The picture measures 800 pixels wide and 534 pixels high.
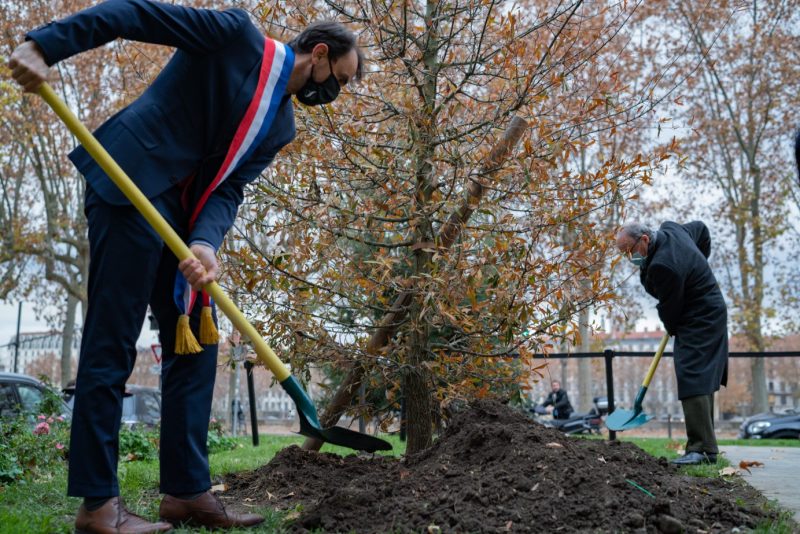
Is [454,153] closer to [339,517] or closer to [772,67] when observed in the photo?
[339,517]

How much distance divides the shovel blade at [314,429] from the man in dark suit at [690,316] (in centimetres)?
265

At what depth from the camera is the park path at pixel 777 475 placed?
352cm

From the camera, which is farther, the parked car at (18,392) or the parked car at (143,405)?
the parked car at (143,405)

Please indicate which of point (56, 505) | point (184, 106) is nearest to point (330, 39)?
point (184, 106)

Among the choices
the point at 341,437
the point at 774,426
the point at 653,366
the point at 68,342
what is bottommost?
the point at 774,426

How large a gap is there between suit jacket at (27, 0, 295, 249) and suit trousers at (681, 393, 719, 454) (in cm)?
366

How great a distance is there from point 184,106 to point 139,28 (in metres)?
0.33

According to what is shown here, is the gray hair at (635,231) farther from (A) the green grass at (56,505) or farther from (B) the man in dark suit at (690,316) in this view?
(A) the green grass at (56,505)

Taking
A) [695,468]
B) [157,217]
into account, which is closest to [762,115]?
[695,468]

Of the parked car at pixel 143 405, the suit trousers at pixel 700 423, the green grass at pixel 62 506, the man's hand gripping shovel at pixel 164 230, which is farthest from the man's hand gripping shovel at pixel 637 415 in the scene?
the parked car at pixel 143 405

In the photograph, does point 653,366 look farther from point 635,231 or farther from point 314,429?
point 314,429

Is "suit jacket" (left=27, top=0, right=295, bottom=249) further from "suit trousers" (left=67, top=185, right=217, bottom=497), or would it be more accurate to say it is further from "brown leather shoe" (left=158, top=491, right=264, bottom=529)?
"brown leather shoe" (left=158, top=491, right=264, bottom=529)

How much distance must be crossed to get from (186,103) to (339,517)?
1.65 m

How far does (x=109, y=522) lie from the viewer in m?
2.37
